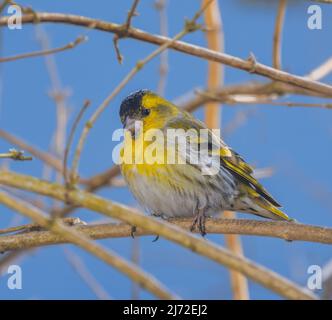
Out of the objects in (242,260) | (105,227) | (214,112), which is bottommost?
(242,260)

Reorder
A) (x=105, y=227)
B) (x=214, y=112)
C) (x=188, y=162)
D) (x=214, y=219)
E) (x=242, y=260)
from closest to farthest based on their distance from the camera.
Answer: (x=242, y=260), (x=105, y=227), (x=214, y=219), (x=188, y=162), (x=214, y=112)

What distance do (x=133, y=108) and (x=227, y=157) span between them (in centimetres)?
60

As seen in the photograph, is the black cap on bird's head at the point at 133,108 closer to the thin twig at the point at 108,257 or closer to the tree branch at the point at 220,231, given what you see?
the tree branch at the point at 220,231

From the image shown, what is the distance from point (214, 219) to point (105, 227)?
0.56 m

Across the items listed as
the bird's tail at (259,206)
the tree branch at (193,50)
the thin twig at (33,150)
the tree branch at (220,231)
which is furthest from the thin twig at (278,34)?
the thin twig at (33,150)

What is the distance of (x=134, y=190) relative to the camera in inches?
155

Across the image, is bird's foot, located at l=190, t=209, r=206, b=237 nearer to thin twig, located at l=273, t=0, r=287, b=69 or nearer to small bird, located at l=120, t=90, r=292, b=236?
small bird, located at l=120, t=90, r=292, b=236

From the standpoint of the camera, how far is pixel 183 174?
3.78 metres

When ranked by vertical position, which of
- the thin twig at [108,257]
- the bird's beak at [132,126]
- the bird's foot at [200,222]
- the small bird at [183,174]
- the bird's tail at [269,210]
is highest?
the bird's beak at [132,126]

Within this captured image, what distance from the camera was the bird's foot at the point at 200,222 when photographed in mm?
3393

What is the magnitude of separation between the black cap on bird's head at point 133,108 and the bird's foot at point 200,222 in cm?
72

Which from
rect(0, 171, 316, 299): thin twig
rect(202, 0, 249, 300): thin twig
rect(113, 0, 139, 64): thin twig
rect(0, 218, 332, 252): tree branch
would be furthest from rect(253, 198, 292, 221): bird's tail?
rect(0, 171, 316, 299): thin twig
